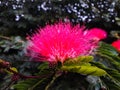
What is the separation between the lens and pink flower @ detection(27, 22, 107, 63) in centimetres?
191

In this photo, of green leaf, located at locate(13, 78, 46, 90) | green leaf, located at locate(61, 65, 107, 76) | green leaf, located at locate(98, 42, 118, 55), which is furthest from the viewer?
green leaf, located at locate(98, 42, 118, 55)

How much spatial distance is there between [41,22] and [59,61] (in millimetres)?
1951

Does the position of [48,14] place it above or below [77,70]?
below

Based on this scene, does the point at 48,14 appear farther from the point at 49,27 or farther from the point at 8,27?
the point at 49,27

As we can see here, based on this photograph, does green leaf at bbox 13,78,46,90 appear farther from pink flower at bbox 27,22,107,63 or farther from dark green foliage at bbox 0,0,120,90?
pink flower at bbox 27,22,107,63

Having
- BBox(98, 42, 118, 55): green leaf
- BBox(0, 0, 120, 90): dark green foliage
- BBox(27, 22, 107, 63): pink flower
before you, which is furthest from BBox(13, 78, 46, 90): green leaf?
BBox(98, 42, 118, 55): green leaf

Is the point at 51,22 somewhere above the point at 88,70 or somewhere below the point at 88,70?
below

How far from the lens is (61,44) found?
1909 mm

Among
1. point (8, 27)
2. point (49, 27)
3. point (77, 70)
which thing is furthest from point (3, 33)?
point (77, 70)

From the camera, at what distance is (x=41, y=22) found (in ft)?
12.6

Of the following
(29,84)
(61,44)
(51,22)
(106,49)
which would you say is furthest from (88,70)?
(51,22)

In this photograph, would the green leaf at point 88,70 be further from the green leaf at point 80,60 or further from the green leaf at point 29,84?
the green leaf at point 29,84

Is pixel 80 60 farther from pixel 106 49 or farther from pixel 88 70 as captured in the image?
pixel 106 49

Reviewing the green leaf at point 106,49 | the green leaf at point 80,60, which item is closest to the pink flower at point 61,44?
the green leaf at point 80,60
